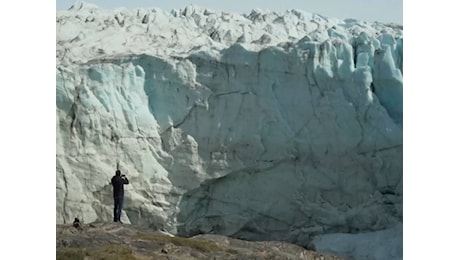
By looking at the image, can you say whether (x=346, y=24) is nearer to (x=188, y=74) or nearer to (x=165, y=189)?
(x=188, y=74)

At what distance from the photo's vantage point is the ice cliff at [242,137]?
1336cm

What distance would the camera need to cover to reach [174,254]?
8312 millimetres

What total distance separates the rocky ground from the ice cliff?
3714 mm

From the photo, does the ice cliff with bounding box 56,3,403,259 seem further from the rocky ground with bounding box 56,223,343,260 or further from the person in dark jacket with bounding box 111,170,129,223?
the rocky ground with bounding box 56,223,343,260

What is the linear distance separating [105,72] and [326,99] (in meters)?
3.62

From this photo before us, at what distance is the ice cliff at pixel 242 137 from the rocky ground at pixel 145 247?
371 cm

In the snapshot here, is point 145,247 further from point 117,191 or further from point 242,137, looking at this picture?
point 242,137

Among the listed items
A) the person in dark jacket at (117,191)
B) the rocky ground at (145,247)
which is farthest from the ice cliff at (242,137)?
the rocky ground at (145,247)

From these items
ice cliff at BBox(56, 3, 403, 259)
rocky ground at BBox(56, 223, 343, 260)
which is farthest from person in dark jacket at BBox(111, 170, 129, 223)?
ice cliff at BBox(56, 3, 403, 259)

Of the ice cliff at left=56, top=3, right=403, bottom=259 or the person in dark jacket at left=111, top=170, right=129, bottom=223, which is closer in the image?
the person in dark jacket at left=111, top=170, right=129, bottom=223

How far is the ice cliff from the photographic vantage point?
13359 millimetres

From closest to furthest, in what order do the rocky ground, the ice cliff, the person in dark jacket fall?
the rocky ground, the person in dark jacket, the ice cliff

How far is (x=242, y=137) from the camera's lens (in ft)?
45.4
